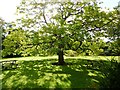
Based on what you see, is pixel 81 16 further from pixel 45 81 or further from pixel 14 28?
pixel 45 81

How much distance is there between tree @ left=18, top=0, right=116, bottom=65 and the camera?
698 inches

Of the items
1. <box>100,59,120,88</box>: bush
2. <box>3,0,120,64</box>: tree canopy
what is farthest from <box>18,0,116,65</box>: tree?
<box>100,59,120,88</box>: bush

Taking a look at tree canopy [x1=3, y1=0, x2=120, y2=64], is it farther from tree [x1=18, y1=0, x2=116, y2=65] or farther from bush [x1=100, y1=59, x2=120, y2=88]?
bush [x1=100, y1=59, x2=120, y2=88]

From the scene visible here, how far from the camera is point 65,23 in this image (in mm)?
18438

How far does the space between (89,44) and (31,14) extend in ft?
19.8

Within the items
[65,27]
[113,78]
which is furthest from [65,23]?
[113,78]

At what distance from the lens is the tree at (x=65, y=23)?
58.1 feet

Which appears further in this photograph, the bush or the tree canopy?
the tree canopy

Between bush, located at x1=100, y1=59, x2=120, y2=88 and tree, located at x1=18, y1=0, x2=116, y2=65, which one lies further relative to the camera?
tree, located at x1=18, y1=0, x2=116, y2=65

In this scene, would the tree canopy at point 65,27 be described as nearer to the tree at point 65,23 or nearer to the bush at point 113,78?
the tree at point 65,23

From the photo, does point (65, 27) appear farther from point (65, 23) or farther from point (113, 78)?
point (113, 78)

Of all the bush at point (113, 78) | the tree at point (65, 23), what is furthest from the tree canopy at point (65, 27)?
the bush at point (113, 78)

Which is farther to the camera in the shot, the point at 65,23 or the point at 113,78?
the point at 65,23

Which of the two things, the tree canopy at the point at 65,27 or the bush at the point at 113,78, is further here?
the tree canopy at the point at 65,27
